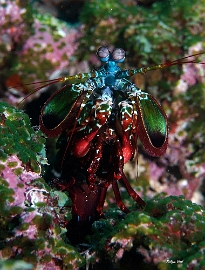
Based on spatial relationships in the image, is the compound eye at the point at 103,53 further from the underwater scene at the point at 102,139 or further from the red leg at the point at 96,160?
the red leg at the point at 96,160

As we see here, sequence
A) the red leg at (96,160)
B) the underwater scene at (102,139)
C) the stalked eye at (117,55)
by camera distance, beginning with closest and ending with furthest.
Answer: the underwater scene at (102,139), the red leg at (96,160), the stalked eye at (117,55)

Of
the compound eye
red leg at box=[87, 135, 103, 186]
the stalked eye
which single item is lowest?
red leg at box=[87, 135, 103, 186]

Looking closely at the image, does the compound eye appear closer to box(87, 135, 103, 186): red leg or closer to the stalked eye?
the stalked eye

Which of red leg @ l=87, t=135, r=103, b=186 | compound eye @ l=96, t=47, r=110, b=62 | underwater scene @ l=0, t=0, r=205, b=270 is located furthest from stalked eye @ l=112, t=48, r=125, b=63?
red leg @ l=87, t=135, r=103, b=186

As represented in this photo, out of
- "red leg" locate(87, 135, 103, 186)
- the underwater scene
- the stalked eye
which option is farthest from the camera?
the stalked eye

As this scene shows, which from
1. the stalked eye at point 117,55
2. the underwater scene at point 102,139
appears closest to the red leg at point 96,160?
the underwater scene at point 102,139

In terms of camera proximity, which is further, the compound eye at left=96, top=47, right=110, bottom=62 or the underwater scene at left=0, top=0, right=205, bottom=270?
the compound eye at left=96, top=47, right=110, bottom=62

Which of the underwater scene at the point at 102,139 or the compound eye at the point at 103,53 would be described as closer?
the underwater scene at the point at 102,139

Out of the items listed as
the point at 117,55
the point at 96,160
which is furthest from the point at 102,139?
the point at 117,55

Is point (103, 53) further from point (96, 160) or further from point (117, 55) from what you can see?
point (96, 160)
